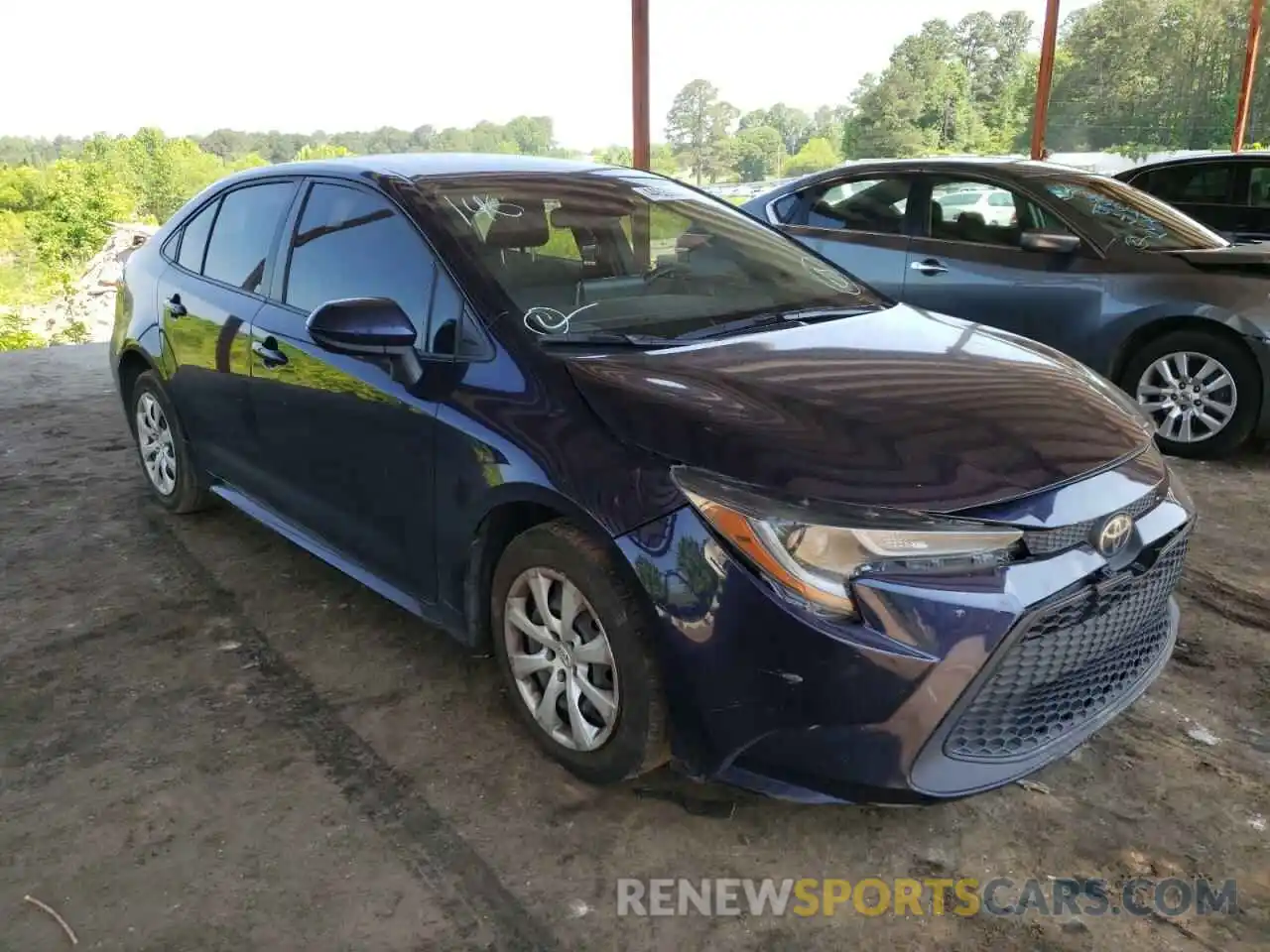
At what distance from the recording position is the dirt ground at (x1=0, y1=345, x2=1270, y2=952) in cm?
193

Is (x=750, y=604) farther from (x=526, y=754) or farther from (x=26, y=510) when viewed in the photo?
(x=26, y=510)

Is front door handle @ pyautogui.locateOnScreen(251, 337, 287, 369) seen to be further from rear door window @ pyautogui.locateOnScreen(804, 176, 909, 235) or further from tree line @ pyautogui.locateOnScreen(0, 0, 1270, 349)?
tree line @ pyautogui.locateOnScreen(0, 0, 1270, 349)

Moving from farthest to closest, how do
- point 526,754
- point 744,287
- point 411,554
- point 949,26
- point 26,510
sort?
point 949,26 → point 26,510 → point 744,287 → point 411,554 → point 526,754

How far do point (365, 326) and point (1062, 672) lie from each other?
1.77m

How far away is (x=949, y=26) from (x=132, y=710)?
87.8ft

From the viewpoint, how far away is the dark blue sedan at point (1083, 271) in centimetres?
476

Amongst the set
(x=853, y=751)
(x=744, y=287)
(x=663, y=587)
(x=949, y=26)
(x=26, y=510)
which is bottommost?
(x=26, y=510)

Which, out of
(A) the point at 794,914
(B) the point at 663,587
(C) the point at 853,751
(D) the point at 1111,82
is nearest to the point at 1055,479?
(C) the point at 853,751

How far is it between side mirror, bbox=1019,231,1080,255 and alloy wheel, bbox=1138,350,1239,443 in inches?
28.4

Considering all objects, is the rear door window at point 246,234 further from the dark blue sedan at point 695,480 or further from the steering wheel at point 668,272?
the steering wheel at point 668,272

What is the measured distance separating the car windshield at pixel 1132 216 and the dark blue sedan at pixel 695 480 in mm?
2712

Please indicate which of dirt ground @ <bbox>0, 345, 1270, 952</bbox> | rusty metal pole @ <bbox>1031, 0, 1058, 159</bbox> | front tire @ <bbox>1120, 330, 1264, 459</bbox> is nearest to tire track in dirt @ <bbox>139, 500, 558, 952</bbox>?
dirt ground @ <bbox>0, 345, 1270, 952</bbox>

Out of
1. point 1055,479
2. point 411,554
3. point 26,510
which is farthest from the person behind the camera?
point 26,510

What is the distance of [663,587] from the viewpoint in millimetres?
1961
